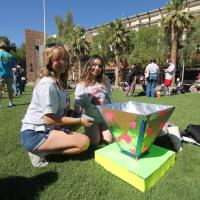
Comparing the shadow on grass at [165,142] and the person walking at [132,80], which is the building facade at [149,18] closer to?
the person walking at [132,80]

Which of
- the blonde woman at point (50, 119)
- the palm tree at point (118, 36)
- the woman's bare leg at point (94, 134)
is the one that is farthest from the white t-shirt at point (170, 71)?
the palm tree at point (118, 36)

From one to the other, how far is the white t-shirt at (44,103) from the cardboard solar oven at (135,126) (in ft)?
1.66

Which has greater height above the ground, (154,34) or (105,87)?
(154,34)

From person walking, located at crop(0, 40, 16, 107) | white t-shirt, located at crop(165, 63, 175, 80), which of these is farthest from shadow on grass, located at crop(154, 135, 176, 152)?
white t-shirt, located at crop(165, 63, 175, 80)

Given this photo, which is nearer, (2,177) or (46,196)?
(46,196)

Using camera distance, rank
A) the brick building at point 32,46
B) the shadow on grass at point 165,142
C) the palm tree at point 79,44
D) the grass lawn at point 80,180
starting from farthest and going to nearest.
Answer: the brick building at point 32,46 → the palm tree at point 79,44 → the shadow on grass at point 165,142 → the grass lawn at point 80,180

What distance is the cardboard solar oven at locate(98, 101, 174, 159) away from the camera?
6.93 ft

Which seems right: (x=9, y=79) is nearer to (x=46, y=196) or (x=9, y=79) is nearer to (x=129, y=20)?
(x=46, y=196)

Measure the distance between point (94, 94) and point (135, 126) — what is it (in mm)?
1260

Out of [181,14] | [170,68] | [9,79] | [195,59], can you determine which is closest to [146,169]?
[9,79]

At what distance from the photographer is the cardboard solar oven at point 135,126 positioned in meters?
2.11

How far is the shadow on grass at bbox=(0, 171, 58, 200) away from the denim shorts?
329mm

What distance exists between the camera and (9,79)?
604 centimetres

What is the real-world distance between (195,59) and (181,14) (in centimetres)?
1032
